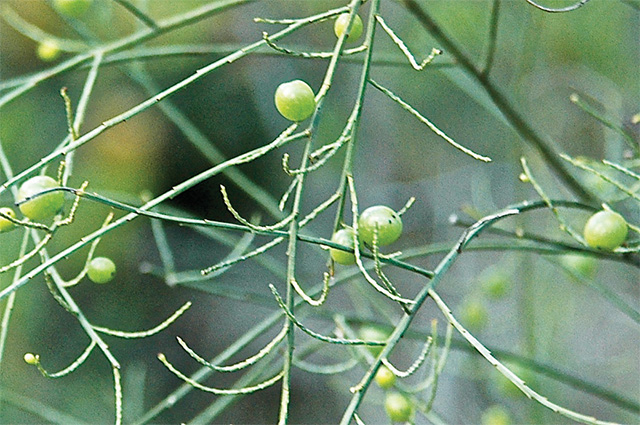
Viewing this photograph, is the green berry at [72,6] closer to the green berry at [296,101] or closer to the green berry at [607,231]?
the green berry at [296,101]

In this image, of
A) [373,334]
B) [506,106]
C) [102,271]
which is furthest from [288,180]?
[102,271]

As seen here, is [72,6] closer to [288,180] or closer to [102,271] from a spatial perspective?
[102,271]

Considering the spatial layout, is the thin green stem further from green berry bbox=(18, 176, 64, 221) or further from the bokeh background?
the bokeh background

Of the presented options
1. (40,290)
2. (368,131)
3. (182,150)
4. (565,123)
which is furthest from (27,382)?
(565,123)

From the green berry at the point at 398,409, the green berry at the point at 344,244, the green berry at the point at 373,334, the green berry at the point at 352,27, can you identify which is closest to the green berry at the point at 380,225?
the green berry at the point at 344,244

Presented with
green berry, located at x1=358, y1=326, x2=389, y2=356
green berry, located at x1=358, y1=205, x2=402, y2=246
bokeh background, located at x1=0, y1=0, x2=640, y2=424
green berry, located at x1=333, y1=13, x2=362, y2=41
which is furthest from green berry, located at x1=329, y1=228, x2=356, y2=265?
bokeh background, located at x1=0, y1=0, x2=640, y2=424

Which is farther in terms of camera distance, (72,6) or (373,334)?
(373,334)
